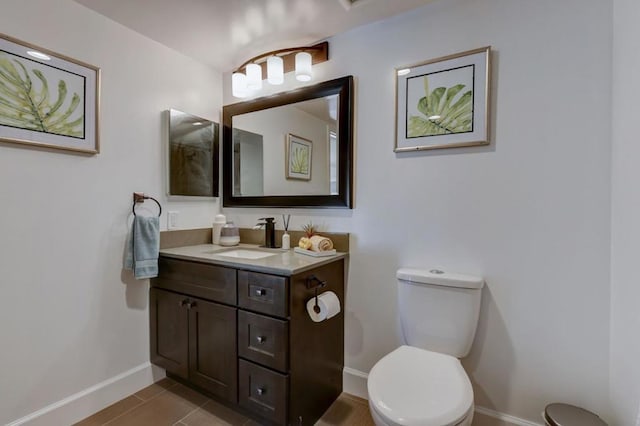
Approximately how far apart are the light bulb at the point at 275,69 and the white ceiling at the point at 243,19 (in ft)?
0.40

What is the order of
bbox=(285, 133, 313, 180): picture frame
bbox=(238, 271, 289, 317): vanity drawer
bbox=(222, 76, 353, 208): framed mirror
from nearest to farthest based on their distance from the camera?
bbox=(238, 271, 289, 317): vanity drawer < bbox=(222, 76, 353, 208): framed mirror < bbox=(285, 133, 313, 180): picture frame

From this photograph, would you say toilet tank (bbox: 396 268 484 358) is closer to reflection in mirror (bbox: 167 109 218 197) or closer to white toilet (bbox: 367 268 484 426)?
white toilet (bbox: 367 268 484 426)

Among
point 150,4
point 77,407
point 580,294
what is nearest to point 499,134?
point 580,294

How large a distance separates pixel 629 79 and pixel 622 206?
461 mm

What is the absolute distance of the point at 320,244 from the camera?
5.64 ft

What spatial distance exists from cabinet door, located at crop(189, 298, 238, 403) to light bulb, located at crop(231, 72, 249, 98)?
1.41m

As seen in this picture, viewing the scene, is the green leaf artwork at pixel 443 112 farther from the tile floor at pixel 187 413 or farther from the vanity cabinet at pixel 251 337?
the tile floor at pixel 187 413

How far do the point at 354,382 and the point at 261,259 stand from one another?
0.95 m

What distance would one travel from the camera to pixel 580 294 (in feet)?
4.19

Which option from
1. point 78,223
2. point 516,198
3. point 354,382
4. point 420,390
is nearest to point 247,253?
point 78,223

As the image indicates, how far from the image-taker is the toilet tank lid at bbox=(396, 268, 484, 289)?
1.38m

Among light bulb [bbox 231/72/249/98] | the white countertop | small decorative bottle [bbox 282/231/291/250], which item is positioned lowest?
the white countertop

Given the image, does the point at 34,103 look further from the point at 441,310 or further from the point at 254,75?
the point at 441,310

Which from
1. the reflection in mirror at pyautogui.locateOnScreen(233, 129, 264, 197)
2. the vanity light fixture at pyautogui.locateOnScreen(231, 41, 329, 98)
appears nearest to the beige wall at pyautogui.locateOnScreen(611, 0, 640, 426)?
the vanity light fixture at pyautogui.locateOnScreen(231, 41, 329, 98)
